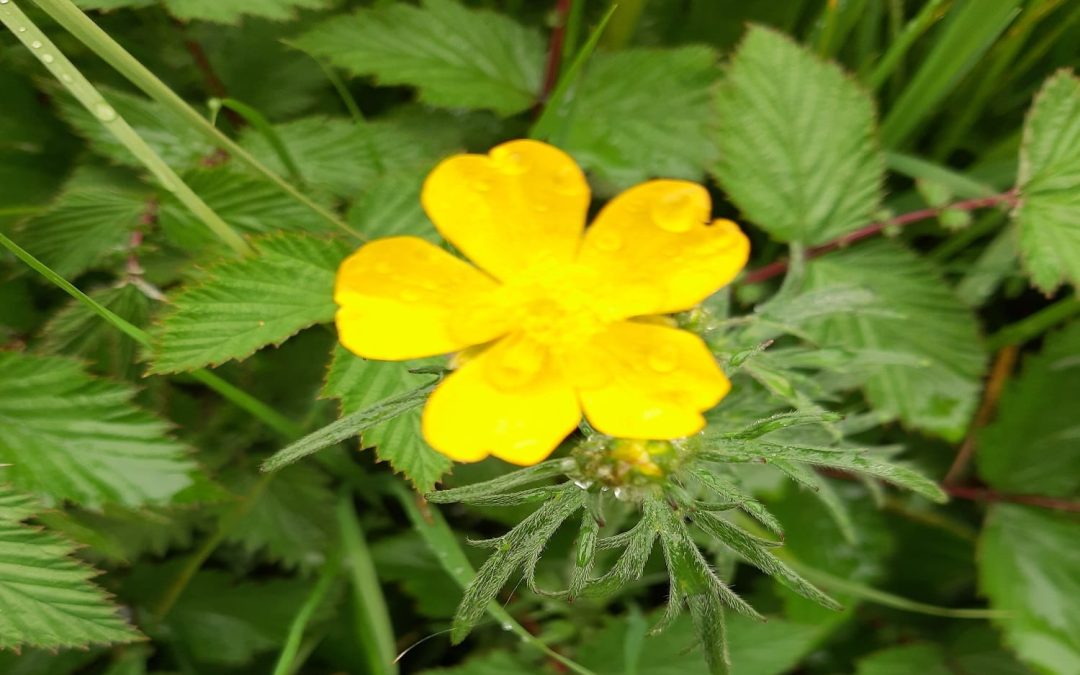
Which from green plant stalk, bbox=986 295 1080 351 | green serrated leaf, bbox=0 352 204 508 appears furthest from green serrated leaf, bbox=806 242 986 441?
green serrated leaf, bbox=0 352 204 508

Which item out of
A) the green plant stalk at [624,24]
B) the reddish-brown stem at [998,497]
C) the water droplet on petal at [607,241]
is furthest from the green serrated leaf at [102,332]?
the reddish-brown stem at [998,497]

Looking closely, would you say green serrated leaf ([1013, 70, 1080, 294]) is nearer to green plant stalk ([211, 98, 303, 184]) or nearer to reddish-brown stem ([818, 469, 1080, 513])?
reddish-brown stem ([818, 469, 1080, 513])

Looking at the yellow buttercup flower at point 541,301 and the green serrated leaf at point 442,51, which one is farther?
the green serrated leaf at point 442,51

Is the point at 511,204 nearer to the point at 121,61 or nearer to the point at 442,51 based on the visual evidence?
the point at 121,61

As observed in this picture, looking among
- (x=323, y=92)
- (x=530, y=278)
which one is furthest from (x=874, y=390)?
(x=323, y=92)

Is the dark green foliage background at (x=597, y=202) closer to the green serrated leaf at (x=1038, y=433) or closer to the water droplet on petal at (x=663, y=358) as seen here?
the green serrated leaf at (x=1038, y=433)

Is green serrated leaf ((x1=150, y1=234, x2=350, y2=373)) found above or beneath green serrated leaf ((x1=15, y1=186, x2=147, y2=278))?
above
